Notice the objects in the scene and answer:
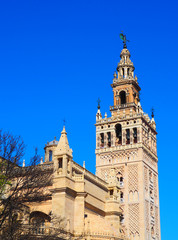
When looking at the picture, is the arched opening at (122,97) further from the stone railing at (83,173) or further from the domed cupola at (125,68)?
the stone railing at (83,173)

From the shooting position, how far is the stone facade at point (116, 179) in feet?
133

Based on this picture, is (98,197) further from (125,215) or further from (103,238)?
(125,215)

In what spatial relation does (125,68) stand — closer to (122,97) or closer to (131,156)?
(122,97)

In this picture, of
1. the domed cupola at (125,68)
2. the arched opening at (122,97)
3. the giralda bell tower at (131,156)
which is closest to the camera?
the giralda bell tower at (131,156)

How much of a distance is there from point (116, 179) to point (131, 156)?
1035 cm

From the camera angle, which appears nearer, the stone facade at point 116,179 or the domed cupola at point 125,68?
the stone facade at point 116,179

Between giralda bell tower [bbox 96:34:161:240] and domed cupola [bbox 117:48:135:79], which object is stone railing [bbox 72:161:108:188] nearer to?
giralda bell tower [bbox 96:34:161:240]

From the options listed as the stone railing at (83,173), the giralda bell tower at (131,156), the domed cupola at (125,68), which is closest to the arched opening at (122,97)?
the giralda bell tower at (131,156)

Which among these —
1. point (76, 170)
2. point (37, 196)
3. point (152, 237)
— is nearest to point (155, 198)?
point (152, 237)

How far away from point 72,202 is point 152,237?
936 inches

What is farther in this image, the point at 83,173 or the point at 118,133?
the point at 118,133

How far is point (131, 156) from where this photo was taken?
2446 inches

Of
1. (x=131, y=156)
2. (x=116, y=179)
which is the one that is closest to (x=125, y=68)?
(x=131, y=156)

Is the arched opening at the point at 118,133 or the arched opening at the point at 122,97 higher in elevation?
the arched opening at the point at 122,97
